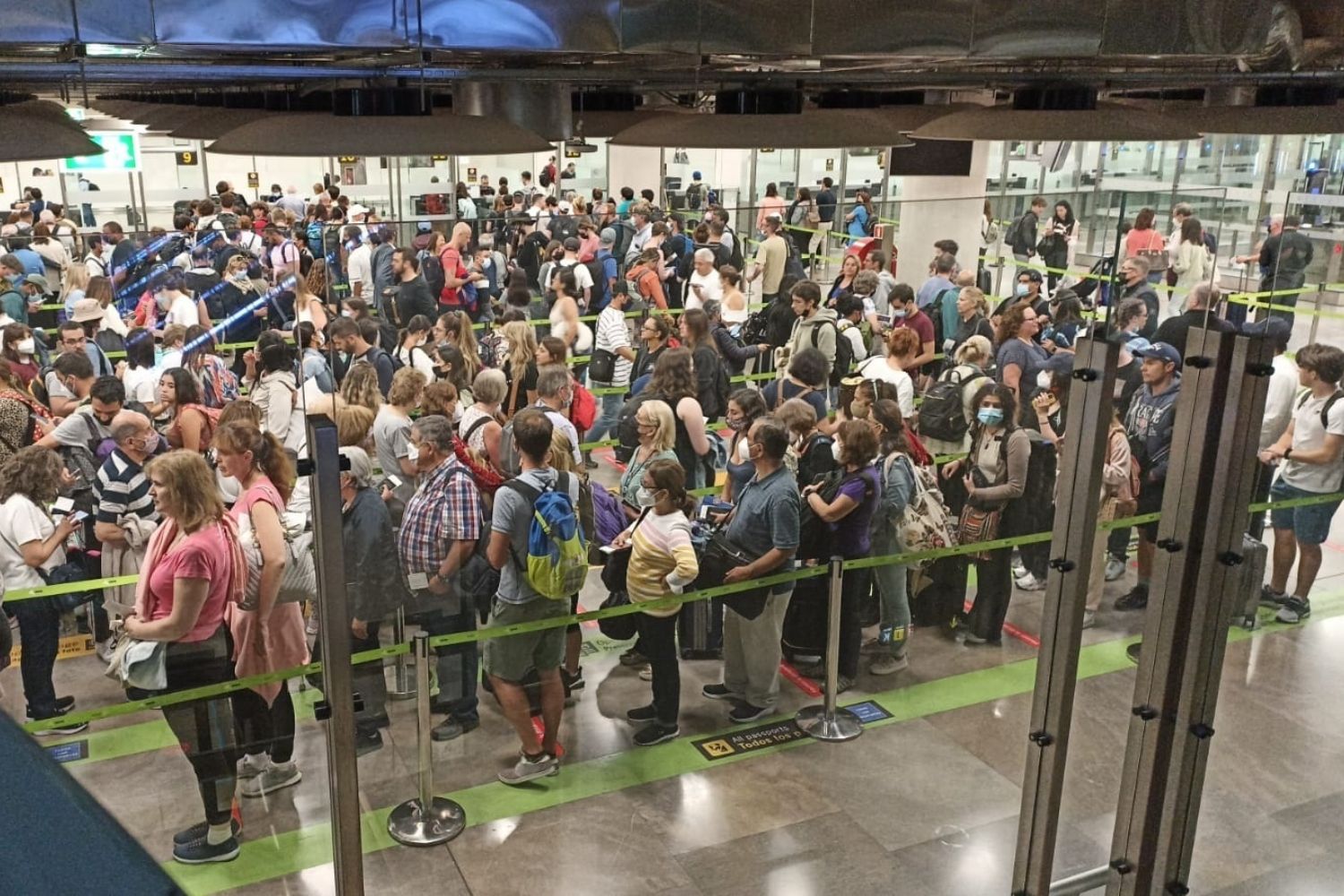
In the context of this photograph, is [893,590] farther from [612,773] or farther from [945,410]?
[612,773]

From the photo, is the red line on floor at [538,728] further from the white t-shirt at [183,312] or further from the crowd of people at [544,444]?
the white t-shirt at [183,312]

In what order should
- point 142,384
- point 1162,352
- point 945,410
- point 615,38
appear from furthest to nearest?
1. point 142,384
2. point 945,410
3. point 615,38
4. point 1162,352

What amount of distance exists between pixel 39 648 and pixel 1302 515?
565 cm

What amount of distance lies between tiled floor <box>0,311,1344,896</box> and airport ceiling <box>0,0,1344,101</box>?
7.32 feet

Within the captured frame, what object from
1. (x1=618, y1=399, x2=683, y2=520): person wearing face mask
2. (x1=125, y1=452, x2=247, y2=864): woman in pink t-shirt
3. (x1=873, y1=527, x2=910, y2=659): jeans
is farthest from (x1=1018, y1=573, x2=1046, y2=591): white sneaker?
(x1=125, y1=452, x2=247, y2=864): woman in pink t-shirt

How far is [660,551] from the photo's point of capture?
5699 millimetres

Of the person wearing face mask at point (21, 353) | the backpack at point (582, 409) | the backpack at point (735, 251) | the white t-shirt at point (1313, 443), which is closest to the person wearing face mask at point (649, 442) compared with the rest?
the backpack at point (582, 409)

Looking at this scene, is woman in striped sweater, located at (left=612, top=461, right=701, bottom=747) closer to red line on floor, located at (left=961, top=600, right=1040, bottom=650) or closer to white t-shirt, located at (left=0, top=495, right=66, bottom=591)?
red line on floor, located at (left=961, top=600, right=1040, bottom=650)

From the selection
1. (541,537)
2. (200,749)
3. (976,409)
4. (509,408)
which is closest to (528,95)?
(509,408)

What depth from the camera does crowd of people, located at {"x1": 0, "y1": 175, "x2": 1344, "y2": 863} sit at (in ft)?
10.8

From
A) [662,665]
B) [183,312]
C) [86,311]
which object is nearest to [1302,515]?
[662,665]

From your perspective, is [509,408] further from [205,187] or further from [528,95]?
[205,187]

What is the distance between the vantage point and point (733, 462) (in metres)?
6.39

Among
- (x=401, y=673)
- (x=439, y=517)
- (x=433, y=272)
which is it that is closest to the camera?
(x=439, y=517)
